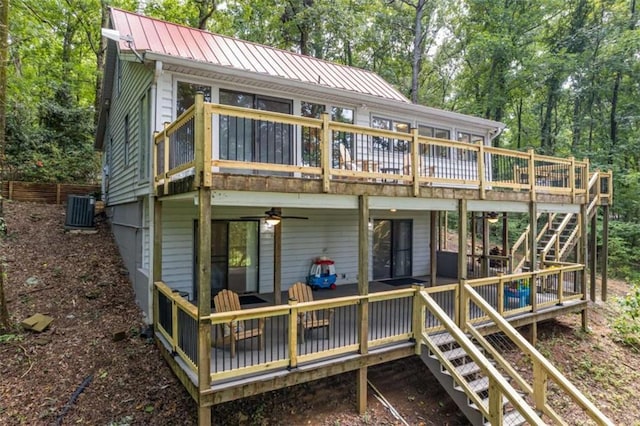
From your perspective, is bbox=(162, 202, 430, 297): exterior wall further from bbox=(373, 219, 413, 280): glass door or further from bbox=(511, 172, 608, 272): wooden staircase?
bbox=(511, 172, 608, 272): wooden staircase

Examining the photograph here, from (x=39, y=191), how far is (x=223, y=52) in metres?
10.4

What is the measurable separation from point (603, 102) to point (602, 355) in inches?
719

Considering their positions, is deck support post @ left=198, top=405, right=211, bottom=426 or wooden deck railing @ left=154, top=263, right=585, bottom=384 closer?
deck support post @ left=198, top=405, right=211, bottom=426

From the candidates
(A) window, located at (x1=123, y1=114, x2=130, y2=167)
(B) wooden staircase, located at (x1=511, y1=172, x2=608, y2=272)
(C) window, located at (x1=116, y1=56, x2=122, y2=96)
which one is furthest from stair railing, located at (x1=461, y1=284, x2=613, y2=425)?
(C) window, located at (x1=116, y1=56, x2=122, y2=96)

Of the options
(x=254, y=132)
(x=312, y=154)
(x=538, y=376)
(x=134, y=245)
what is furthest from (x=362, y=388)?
(x=134, y=245)

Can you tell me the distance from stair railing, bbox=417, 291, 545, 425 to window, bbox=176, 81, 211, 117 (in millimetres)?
6194

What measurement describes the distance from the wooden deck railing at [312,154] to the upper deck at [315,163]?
0.5 inches

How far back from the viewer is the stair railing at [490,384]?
4863mm

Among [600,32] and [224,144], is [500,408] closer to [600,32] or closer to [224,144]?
[224,144]

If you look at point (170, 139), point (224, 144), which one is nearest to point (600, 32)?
point (224, 144)

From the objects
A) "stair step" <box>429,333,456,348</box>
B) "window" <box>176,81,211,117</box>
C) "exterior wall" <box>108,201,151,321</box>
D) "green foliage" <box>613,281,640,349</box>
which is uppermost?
"window" <box>176,81,211,117</box>

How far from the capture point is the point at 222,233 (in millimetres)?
8219

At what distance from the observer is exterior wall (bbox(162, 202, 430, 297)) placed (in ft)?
25.0

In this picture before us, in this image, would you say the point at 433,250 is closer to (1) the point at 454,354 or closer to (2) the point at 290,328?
(1) the point at 454,354
